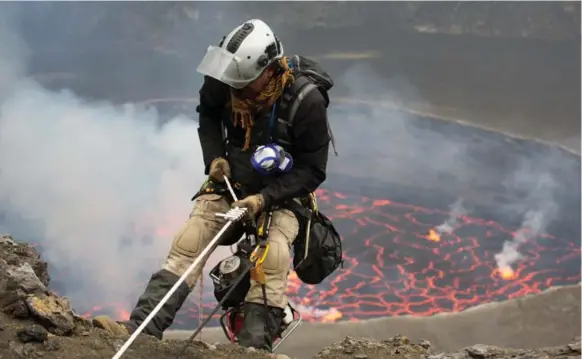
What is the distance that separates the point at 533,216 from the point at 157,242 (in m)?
7.03

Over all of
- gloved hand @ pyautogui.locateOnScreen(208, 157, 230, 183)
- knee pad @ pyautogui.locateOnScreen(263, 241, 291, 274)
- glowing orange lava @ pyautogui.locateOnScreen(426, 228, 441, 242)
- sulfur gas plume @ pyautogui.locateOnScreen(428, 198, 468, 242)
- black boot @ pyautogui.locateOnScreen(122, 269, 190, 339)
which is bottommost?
black boot @ pyautogui.locateOnScreen(122, 269, 190, 339)

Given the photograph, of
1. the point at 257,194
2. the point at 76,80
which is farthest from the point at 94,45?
the point at 257,194

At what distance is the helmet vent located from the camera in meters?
3.91

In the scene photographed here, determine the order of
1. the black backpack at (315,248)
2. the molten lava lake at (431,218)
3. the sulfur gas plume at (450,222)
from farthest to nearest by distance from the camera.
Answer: the sulfur gas plume at (450,222)
the molten lava lake at (431,218)
the black backpack at (315,248)

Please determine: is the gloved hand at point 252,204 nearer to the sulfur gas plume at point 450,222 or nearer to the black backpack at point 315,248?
the black backpack at point 315,248

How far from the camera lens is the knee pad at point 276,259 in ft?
12.9

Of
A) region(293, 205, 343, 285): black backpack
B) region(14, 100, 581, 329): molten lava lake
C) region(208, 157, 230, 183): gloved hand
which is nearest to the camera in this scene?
region(208, 157, 230, 183): gloved hand

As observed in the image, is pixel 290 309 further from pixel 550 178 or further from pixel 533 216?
pixel 550 178

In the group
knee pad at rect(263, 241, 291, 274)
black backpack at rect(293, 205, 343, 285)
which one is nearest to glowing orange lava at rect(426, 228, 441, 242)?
black backpack at rect(293, 205, 343, 285)

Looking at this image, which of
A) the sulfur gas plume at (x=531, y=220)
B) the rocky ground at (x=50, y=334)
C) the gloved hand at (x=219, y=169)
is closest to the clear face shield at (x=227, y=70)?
the gloved hand at (x=219, y=169)

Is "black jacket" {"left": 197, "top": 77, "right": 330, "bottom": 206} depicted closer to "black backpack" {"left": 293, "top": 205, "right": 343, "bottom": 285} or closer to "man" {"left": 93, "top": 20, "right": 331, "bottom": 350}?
"man" {"left": 93, "top": 20, "right": 331, "bottom": 350}

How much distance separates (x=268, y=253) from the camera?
395 cm

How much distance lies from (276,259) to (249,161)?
64cm

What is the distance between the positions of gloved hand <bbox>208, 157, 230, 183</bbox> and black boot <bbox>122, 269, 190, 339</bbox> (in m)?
0.66
